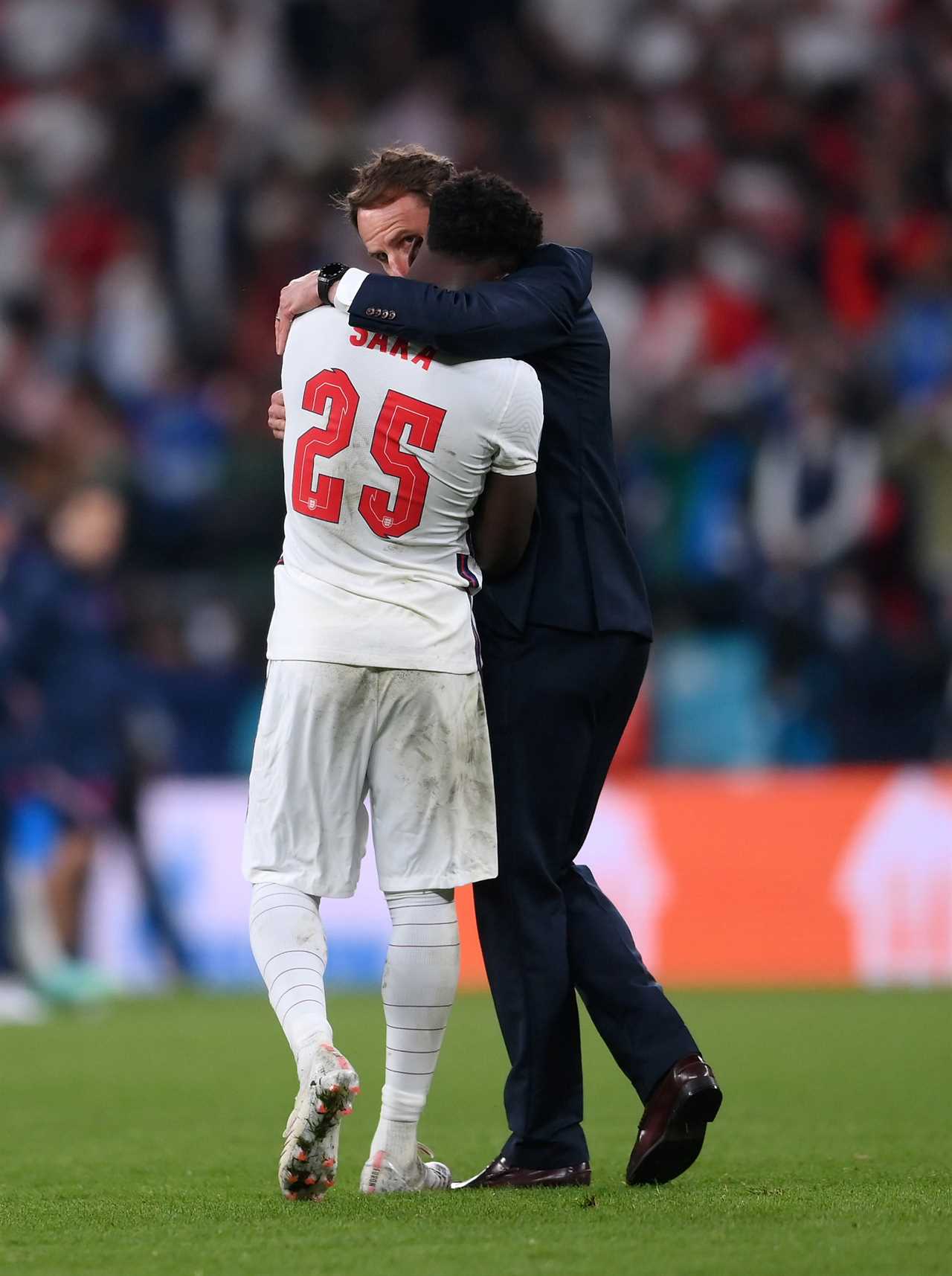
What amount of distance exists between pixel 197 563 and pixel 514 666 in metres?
8.13

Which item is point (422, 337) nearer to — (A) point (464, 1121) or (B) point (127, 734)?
(A) point (464, 1121)

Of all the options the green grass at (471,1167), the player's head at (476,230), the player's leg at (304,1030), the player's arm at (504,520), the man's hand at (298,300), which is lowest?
the green grass at (471,1167)

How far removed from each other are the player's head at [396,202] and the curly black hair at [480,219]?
68 mm

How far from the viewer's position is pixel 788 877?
8.95 m

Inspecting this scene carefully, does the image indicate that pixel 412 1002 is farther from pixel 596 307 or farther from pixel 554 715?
pixel 596 307

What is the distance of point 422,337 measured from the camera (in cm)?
345

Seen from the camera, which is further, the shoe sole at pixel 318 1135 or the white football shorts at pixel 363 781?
the white football shorts at pixel 363 781

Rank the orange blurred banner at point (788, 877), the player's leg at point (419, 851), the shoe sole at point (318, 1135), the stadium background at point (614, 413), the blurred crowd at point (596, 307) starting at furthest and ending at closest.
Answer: the blurred crowd at point (596, 307) < the stadium background at point (614, 413) < the orange blurred banner at point (788, 877) < the player's leg at point (419, 851) < the shoe sole at point (318, 1135)

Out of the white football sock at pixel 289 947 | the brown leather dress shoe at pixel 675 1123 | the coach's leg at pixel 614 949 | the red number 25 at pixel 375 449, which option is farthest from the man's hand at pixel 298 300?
the brown leather dress shoe at pixel 675 1123

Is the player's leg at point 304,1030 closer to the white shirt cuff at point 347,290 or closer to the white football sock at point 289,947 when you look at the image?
the white football sock at point 289,947

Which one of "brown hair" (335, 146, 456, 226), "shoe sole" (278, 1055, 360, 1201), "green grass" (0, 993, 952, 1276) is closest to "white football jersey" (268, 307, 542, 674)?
"brown hair" (335, 146, 456, 226)

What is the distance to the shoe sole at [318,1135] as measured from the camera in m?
3.12

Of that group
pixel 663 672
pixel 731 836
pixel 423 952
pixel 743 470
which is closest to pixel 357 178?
pixel 423 952

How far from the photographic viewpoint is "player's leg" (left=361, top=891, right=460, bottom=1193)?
355 cm
